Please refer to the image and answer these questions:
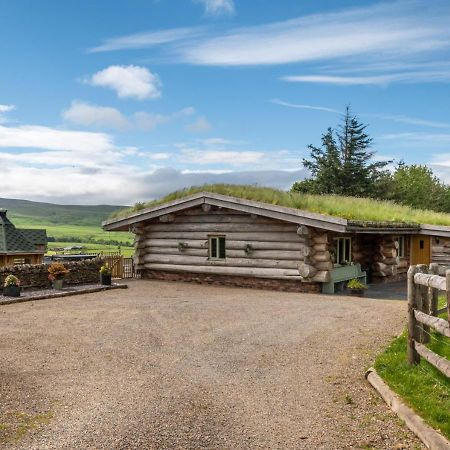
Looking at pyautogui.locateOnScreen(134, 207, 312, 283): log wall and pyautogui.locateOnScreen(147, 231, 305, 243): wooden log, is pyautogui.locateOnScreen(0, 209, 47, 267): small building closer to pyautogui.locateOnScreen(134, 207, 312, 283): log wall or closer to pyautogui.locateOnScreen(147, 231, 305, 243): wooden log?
pyautogui.locateOnScreen(134, 207, 312, 283): log wall

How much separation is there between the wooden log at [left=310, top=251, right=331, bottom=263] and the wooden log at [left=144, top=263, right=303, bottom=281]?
2.65ft

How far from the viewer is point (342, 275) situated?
72.2 feet

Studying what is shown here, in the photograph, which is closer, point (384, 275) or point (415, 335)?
point (415, 335)

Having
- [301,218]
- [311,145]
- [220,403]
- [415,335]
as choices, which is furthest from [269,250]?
[311,145]

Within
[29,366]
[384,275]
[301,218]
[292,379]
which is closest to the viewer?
[292,379]

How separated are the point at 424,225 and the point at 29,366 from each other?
853 inches

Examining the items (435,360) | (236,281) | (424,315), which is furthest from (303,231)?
(435,360)

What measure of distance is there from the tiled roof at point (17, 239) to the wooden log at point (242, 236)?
22.8 metres

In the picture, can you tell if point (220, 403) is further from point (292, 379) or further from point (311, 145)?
point (311, 145)

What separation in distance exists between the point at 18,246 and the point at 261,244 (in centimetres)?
2907

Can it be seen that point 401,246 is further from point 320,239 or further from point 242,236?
point 242,236

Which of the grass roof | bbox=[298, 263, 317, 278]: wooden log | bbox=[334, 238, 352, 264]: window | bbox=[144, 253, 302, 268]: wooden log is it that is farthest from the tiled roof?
bbox=[298, 263, 317, 278]: wooden log

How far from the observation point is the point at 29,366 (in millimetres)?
9844

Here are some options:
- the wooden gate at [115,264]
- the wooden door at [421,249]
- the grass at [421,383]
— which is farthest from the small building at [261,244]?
the grass at [421,383]
